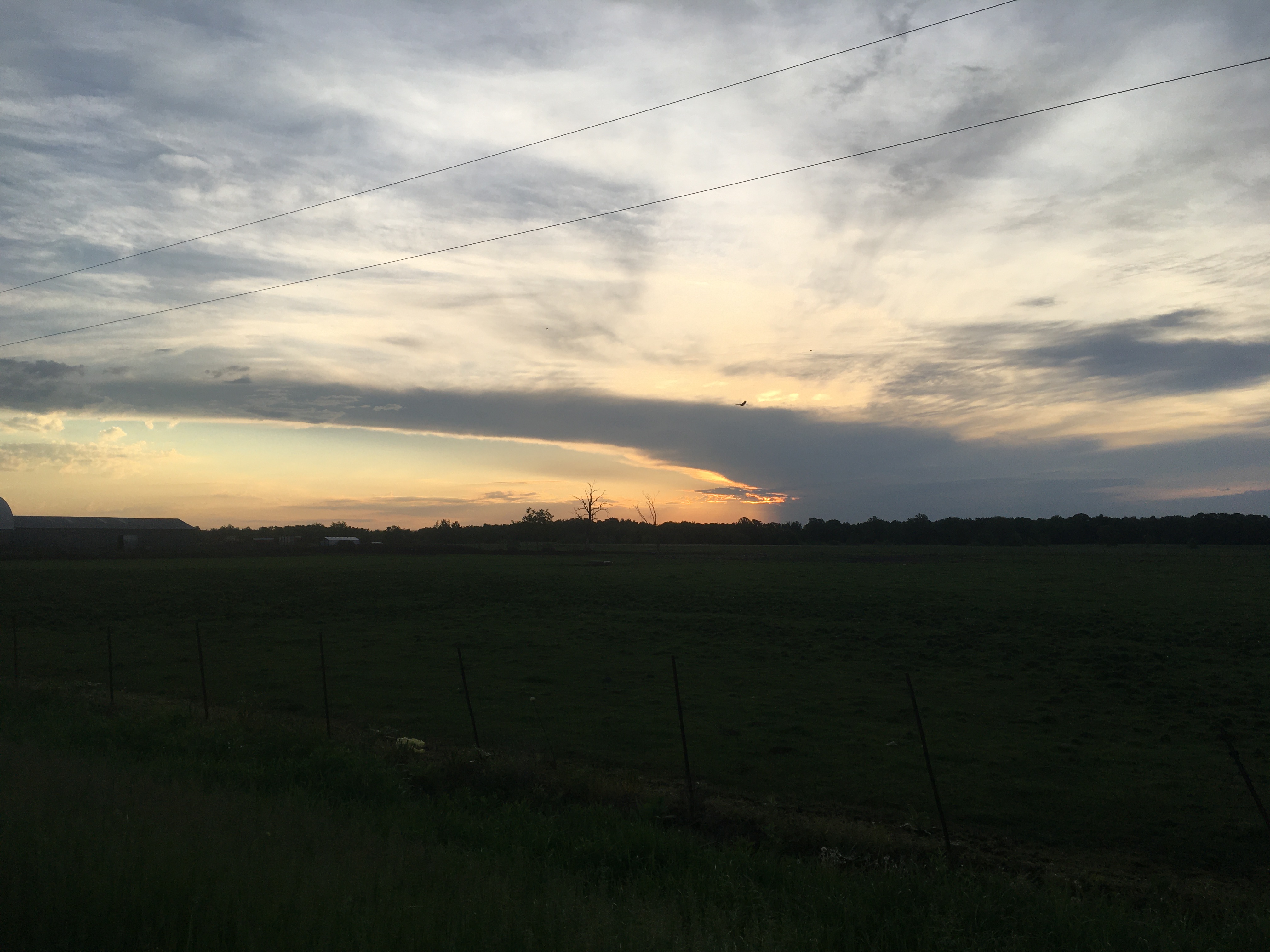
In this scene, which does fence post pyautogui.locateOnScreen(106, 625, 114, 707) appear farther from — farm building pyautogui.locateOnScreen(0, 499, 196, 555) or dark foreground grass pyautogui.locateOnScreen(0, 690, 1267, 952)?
farm building pyautogui.locateOnScreen(0, 499, 196, 555)

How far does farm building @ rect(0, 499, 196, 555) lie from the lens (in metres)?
109

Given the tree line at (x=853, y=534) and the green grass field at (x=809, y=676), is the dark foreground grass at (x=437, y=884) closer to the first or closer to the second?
the green grass field at (x=809, y=676)

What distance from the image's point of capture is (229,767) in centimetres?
1148

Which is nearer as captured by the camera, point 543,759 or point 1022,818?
point 1022,818

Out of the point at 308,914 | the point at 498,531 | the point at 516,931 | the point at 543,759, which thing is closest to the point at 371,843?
the point at 308,914

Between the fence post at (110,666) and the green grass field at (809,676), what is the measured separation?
1.58ft

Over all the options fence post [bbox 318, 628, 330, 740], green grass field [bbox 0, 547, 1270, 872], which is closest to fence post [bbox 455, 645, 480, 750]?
green grass field [bbox 0, 547, 1270, 872]

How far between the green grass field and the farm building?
5853 centimetres

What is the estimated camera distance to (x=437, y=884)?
7.13 m

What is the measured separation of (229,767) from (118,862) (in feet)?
16.8

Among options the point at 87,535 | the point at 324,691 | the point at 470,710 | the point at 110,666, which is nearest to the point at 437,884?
the point at 470,710

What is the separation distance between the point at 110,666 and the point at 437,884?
52.1 ft

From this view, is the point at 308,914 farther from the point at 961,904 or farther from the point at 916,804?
the point at 916,804

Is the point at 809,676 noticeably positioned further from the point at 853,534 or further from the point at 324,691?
the point at 853,534
